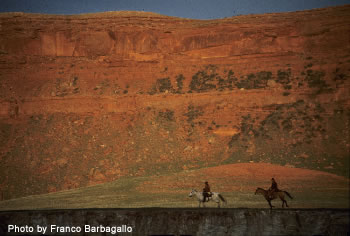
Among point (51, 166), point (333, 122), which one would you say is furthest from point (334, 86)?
point (51, 166)

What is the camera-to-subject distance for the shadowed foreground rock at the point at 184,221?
55.6 ft

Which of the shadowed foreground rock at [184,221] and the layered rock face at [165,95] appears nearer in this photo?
the shadowed foreground rock at [184,221]

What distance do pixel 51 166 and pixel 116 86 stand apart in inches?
541

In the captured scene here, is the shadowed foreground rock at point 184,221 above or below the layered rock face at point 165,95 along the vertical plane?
below

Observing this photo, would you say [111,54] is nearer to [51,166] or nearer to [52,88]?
[52,88]

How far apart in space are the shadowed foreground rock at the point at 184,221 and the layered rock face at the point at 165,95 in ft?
56.9

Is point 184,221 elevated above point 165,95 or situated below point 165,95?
below

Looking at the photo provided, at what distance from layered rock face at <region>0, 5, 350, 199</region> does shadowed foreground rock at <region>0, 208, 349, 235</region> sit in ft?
56.9

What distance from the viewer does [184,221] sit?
17984 mm

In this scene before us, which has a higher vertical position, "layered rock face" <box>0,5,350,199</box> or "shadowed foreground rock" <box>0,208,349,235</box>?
"layered rock face" <box>0,5,350,199</box>

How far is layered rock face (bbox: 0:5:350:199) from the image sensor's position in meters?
40.8

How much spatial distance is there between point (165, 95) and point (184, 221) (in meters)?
31.9

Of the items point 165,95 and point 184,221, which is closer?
point 184,221

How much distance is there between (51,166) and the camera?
4172 centimetres
